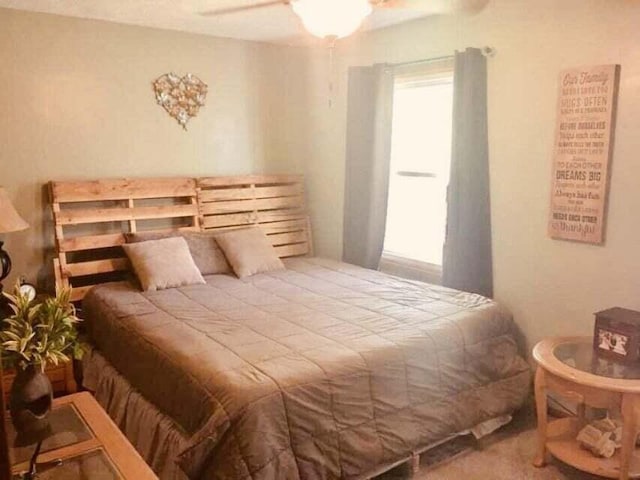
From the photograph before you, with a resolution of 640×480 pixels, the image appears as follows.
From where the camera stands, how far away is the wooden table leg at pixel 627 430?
7.14 feet

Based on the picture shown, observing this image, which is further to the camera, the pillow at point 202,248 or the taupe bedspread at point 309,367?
the pillow at point 202,248

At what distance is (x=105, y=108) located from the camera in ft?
12.1

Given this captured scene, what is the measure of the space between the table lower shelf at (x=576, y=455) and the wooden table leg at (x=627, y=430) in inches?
3.1

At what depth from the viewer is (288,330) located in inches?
103

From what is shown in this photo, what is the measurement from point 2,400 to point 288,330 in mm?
1854

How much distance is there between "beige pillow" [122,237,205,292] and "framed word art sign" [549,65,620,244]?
2.17 meters

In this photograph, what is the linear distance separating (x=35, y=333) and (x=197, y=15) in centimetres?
239

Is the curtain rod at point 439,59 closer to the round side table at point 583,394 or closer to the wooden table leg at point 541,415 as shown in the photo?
the round side table at point 583,394

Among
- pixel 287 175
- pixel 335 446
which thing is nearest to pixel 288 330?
pixel 335 446

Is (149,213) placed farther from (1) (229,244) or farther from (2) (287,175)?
(2) (287,175)

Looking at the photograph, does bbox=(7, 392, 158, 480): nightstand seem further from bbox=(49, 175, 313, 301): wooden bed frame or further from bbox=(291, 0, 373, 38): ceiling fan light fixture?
bbox=(291, 0, 373, 38): ceiling fan light fixture

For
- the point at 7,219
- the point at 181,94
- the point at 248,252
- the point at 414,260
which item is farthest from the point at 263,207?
the point at 7,219

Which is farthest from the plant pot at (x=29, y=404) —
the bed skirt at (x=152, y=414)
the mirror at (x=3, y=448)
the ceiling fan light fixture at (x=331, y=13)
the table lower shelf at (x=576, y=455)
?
the table lower shelf at (x=576, y=455)

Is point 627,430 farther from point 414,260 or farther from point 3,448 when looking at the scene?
point 3,448
